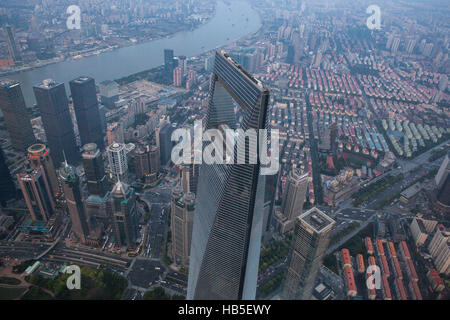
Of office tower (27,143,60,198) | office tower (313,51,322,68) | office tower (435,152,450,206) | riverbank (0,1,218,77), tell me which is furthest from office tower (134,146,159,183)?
office tower (313,51,322,68)

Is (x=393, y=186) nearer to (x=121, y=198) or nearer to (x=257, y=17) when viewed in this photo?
(x=121, y=198)

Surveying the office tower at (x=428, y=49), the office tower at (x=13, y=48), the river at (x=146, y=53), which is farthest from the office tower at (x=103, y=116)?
the office tower at (x=428, y=49)

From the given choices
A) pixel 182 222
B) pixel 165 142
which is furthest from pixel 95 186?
pixel 165 142

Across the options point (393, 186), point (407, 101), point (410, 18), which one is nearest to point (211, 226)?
point (393, 186)

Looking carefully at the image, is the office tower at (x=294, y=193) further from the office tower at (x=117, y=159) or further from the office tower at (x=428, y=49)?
the office tower at (x=428, y=49)

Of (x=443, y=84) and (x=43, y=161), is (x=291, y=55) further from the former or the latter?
(x=43, y=161)

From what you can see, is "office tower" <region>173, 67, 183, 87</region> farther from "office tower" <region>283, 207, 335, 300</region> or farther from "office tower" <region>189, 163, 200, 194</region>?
"office tower" <region>283, 207, 335, 300</region>
